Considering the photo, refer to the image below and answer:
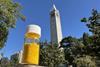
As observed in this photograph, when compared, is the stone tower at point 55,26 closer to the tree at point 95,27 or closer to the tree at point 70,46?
the tree at point 70,46

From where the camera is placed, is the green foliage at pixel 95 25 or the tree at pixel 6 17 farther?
the green foliage at pixel 95 25

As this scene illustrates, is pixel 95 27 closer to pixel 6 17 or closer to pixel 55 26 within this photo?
pixel 6 17

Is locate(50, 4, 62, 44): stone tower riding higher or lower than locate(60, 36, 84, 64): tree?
higher

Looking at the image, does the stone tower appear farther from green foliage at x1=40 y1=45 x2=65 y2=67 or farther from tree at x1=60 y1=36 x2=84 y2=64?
green foliage at x1=40 y1=45 x2=65 y2=67

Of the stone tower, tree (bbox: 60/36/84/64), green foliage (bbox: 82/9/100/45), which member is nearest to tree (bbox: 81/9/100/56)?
green foliage (bbox: 82/9/100/45)

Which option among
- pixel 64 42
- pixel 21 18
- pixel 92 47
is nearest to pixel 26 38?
pixel 21 18

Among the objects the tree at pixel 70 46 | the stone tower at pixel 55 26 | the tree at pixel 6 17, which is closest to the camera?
the tree at pixel 6 17

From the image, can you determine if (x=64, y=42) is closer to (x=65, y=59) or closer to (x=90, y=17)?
(x=65, y=59)

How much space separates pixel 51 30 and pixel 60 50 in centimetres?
2340

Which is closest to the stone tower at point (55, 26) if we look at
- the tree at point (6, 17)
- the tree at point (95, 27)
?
the tree at point (95, 27)

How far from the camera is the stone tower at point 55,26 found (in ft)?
182

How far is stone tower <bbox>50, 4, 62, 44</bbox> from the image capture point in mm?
55594

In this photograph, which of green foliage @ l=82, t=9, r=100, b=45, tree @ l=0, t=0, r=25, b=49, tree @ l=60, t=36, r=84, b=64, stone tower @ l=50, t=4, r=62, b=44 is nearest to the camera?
tree @ l=0, t=0, r=25, b=49

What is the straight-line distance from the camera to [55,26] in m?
57.5
